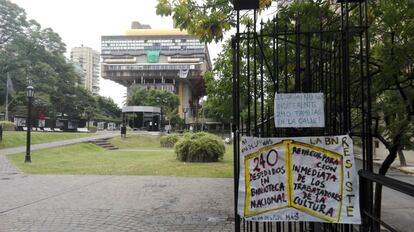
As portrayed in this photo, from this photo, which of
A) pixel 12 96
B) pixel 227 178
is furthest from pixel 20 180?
pixel 12 96

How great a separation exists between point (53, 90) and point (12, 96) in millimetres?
7608

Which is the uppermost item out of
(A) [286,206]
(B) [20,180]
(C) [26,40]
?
(C) [26,40]

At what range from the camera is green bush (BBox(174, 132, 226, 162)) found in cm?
1931

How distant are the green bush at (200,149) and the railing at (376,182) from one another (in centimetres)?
1550

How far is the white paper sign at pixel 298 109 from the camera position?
4059 millimetres

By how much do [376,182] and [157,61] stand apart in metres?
117

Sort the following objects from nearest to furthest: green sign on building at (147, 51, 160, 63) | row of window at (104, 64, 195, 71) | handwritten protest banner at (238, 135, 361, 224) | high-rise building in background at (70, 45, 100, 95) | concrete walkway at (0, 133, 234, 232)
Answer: handwritten protest banner at (238, 135, 361, 224), concrete walkway at (0, 133, 234, 232), row of window at (104, 64, 195, 71), green sign on building at (147, 51, 160, 63), high-rise building in background at (70, 45, 100, 95)

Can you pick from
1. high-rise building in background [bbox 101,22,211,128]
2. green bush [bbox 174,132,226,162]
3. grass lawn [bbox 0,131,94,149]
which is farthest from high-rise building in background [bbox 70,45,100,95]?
green bush [bbox 174,132,226,162]

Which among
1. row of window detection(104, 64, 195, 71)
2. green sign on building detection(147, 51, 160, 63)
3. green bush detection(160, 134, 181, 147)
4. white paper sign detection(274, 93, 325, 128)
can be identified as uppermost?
green sign on building detection(147, 51, 160, 63)

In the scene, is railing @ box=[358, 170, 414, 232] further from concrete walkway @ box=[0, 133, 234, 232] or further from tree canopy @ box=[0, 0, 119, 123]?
tree canopy @ box=[0, 0, 119, 123]

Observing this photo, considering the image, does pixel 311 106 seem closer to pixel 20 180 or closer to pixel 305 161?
pixel 305 161

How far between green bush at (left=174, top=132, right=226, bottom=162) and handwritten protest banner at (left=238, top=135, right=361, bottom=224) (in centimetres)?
1523

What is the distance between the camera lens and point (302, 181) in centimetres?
392

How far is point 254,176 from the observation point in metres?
4.04
